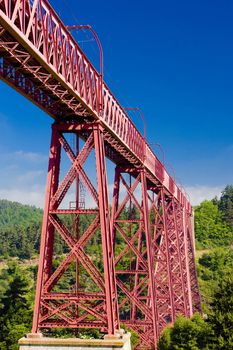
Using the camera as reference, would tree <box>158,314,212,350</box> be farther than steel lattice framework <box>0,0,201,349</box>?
Yes

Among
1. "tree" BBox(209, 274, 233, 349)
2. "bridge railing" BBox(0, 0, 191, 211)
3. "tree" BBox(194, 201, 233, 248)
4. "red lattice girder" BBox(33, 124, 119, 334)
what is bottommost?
"tree" BBox(209, 274, 233, 349)

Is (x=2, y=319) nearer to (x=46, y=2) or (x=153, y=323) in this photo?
(x=153, y=323)

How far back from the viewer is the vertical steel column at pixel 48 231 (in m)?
17.9

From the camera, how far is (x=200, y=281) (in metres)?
75.7

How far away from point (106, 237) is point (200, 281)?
60630mm

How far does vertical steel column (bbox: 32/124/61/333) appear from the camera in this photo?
1794 cm

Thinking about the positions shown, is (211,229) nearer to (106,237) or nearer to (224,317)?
(224,317)

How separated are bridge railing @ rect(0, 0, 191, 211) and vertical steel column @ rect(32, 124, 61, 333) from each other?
7.04ft

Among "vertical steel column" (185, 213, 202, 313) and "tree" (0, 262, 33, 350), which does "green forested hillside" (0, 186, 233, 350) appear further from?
"vertical steel column" (185, 213, 202, 313)

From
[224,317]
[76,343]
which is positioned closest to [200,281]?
[224,317]

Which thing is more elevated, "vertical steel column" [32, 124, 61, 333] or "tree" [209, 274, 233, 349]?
"vertical steel column" [32, 124, 61, 333]

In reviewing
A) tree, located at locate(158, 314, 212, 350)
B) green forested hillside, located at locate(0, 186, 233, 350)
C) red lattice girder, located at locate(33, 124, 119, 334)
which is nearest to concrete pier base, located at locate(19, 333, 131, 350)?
red lattice girder, located at locate(33, 124, 119, 334)

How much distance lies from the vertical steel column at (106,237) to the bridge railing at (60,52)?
1.45 metres

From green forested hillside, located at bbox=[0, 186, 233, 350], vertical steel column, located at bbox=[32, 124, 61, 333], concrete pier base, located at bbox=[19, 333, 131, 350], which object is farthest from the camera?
green forested hillside, located at bbox=[0, 186, 233, 350]
